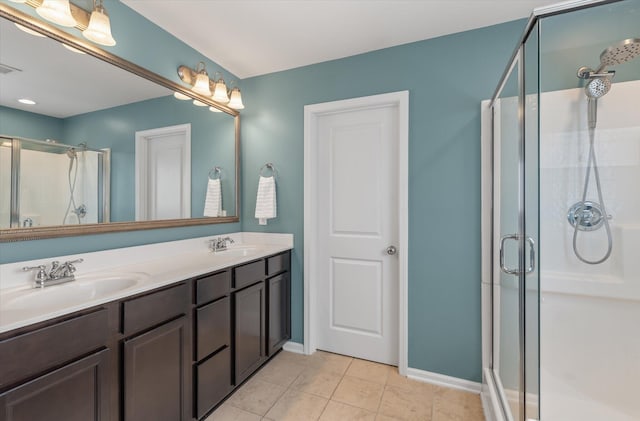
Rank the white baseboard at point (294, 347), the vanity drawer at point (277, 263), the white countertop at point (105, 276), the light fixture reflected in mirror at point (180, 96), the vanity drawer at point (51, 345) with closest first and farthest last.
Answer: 1. the vanity drawer at point (51, 345)
2. the white countertop at point (105, 276)
3. the light fixture reflected in mirror at point (180, 96)
4. the vanity drawer at point (277, 263)
5. the white baseboard at point (294, 347)

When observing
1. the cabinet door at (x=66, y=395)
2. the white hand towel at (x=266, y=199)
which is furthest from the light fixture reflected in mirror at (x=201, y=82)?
the cabinet door at (x=66, y=395)

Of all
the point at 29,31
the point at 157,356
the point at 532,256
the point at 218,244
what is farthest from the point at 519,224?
the point at 29,31

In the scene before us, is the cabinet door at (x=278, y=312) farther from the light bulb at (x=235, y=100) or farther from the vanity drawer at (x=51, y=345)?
the light bulb at (x=235, y=100)

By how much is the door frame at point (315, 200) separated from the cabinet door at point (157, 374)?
1.13 meters

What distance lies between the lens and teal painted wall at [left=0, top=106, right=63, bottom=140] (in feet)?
4.15

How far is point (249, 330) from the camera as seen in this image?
78.3 inches

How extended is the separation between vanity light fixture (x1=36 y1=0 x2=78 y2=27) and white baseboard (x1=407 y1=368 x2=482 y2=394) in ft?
9.56

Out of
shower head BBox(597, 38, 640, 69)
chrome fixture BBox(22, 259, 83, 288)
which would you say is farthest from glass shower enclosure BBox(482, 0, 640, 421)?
chrome fixture BBox(22, 259, 83, 288)

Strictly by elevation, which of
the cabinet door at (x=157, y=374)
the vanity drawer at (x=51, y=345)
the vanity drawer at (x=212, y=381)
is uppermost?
the vanity drawer at (x=51, y=345)

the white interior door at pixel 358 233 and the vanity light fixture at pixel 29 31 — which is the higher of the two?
the vanity light fixture at pixel 29 31

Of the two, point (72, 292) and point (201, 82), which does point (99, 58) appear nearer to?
point (201, 82)

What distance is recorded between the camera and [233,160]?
8.46 feet

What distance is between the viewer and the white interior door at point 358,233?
226 cm

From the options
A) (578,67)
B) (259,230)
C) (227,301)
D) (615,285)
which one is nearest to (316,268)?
(259,230)
